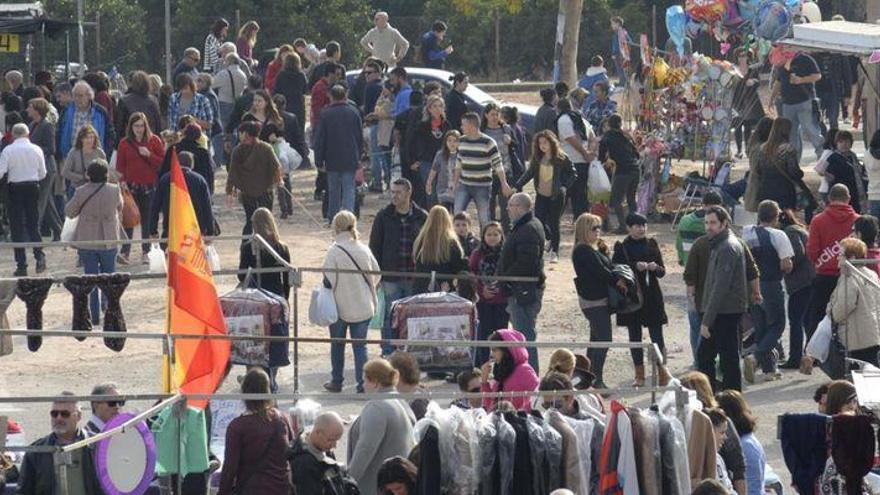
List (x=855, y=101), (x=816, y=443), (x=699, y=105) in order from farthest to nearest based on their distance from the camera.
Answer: (x=855, y=101)
(x=699, y=105)
(x=816, y=443)

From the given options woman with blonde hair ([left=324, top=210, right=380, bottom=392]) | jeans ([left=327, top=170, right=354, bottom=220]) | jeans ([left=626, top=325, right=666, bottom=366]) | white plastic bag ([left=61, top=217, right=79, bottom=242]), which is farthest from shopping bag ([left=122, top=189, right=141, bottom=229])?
jeans ([left=626, top=325, right=666, bottom=366])

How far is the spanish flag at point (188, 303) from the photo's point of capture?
1069 centimetres

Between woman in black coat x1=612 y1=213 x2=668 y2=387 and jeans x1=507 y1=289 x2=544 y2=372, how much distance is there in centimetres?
69

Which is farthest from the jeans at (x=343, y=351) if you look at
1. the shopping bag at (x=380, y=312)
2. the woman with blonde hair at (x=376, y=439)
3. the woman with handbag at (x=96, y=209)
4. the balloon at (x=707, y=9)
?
the balloon at (x=707, y=9)

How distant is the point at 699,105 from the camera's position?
24.5 metres

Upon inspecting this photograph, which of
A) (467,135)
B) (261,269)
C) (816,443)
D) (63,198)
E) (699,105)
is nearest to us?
(816,443)

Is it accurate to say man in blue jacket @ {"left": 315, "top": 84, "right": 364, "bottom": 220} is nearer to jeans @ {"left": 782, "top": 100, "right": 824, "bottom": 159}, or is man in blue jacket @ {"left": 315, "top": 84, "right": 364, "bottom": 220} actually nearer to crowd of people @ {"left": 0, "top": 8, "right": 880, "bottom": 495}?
crowd of people @ {"left": 0, "top": 8, "right": 880, "bottom": 495}

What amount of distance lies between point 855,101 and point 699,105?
24.8 feet

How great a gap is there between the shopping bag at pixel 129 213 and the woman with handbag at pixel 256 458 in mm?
9287

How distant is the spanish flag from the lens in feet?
35.1

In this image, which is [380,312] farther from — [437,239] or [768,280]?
[768,280]

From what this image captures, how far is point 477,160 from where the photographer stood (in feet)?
67.5

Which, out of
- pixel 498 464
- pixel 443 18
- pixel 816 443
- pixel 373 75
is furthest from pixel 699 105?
pixel 443 18

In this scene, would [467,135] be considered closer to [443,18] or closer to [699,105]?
[699,105]
